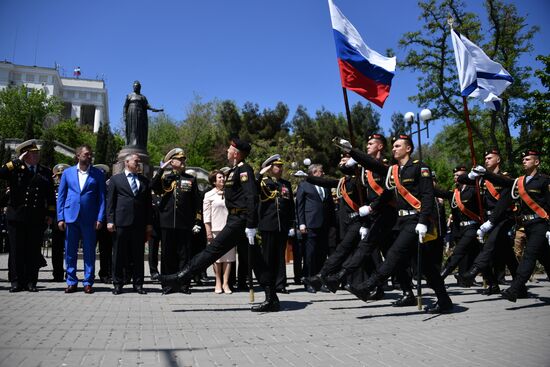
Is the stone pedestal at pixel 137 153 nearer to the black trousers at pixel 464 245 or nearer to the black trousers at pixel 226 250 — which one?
the black trousers at pixel 226 250

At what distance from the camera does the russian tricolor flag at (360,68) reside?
795 cm

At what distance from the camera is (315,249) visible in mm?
9672

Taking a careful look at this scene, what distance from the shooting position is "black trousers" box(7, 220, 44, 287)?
7.80m

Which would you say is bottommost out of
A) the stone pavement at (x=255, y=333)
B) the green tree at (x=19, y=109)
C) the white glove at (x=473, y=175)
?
the stone pavement at (x=255, y=333)

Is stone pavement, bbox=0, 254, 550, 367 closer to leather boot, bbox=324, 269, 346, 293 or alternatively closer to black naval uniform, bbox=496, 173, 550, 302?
leather boot, bbox=324, 269, 346, 293

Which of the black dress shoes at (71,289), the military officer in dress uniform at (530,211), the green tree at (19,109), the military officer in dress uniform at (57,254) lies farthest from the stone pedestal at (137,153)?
the green tree at (19,109)

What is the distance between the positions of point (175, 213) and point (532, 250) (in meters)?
5.85

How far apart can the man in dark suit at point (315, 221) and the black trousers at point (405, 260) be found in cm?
309

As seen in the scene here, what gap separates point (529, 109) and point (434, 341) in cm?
2517

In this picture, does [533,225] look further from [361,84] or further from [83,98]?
Result: [83,98]

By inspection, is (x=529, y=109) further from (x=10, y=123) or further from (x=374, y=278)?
(x=10, y=123)

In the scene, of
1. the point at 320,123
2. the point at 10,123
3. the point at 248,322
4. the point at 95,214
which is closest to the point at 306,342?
the point at 248,322

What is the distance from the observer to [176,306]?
6914mm

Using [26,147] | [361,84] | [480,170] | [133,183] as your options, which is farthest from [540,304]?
[26,147]
